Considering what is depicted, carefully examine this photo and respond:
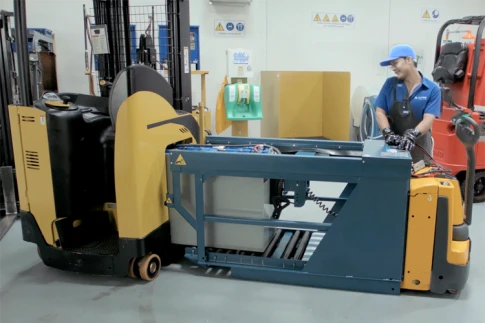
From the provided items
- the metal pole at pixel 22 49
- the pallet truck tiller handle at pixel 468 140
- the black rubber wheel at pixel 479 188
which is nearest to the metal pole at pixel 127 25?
the metal pole at pixel 22 49

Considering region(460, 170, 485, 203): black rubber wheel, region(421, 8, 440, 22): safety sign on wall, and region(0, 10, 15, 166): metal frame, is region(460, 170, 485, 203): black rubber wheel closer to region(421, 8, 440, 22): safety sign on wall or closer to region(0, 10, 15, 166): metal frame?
region(421, 8, 440, 22): safety sign on wall

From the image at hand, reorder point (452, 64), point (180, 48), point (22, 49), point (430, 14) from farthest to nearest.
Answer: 1. point (430, 14)
2. point (452, 64)
3. point (180, 48)
4. point (22, 49)

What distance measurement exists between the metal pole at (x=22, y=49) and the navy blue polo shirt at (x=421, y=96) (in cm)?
269

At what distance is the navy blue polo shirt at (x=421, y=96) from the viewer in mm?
3242

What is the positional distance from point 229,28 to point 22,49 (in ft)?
14.5

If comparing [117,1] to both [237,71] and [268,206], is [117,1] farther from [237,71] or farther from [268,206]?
[237,71]

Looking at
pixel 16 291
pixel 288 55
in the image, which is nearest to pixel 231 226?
pixel 16 291

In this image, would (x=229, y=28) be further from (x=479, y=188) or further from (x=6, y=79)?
(x=479, y=188)

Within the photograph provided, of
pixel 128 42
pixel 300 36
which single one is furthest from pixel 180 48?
pixel 300 36

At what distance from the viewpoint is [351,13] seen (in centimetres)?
708

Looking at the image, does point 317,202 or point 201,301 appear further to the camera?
point 317,202

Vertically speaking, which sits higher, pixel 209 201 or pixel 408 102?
pixel 408 102

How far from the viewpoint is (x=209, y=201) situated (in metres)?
2.99

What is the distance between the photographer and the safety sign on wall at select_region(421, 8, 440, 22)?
23.8 feet
